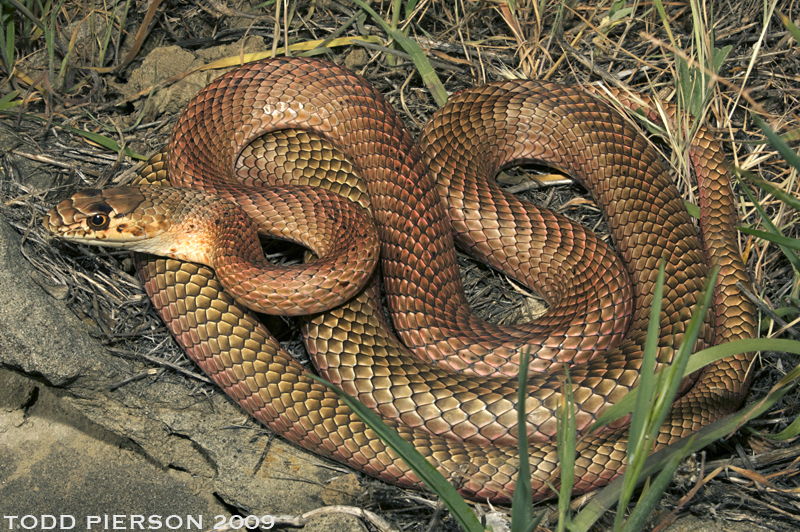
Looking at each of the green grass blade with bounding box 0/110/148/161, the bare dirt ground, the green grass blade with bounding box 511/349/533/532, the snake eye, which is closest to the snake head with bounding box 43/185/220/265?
the snake eye

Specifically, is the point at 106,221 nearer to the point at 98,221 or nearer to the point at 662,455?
the point at 98,221

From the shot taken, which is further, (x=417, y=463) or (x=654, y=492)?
(x=417, y=463)

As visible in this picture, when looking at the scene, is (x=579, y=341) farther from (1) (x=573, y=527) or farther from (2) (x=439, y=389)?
(1) (x=573, y=527)

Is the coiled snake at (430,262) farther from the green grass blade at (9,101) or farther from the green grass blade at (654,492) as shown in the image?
the green grass blade at (9,101)

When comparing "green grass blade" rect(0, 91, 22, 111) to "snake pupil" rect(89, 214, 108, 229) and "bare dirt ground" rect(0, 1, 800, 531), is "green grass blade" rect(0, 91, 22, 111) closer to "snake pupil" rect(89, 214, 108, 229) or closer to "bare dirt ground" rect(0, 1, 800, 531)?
"bare dirt ground" rect(0, 1, 800, 531)

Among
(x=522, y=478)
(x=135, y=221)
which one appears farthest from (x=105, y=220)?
(x=522, y=478)

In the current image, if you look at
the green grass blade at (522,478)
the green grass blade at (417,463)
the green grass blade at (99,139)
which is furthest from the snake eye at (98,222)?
the green grass blade at (522,478)

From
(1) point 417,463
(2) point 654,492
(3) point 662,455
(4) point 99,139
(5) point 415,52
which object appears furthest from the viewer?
(5) point 415,52
